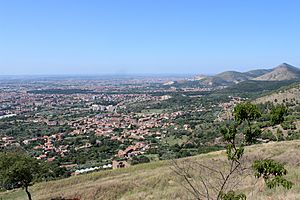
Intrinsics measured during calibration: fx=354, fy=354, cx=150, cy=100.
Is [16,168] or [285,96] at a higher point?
[16,168]

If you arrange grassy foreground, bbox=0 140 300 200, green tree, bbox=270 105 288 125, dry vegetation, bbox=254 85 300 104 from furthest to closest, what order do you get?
dry vegetation, bbox=254 85 300 104, grassy foreground, bbox=0 140 300 200, green tree, bbox=270 105 288 125

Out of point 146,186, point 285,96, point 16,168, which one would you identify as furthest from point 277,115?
point 285,96

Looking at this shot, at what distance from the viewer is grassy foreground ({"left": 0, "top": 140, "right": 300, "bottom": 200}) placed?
37.6 feet

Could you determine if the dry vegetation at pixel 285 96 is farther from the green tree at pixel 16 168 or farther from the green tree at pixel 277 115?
the green tree at pixel 277 115

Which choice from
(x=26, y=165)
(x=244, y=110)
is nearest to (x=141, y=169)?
(x=26, y=165)

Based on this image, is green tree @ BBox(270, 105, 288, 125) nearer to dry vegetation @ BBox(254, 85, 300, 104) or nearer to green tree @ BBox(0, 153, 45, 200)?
green tree @ BBox(0, 153, 45, 200)

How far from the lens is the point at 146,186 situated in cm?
1580

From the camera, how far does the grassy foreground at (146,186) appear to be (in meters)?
11.5

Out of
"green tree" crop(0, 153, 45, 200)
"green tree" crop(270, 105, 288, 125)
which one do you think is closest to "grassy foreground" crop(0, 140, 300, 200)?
"green tree" crop(0, 153, 45, 200)

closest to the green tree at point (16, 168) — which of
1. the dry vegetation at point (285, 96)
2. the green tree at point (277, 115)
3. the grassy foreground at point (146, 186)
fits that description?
the grassy foreground at point (146, 186)

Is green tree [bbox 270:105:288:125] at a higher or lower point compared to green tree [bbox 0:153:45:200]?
higher

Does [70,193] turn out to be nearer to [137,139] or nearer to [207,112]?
[137,139]

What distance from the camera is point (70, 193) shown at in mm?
16375

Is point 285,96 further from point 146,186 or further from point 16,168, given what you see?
point 16,168
